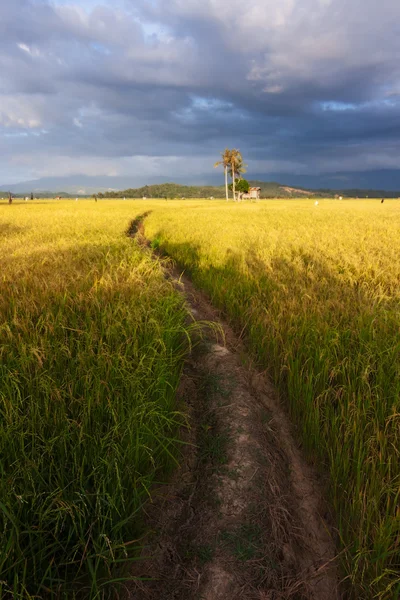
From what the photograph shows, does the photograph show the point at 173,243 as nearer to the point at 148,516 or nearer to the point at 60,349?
the point at 60,349

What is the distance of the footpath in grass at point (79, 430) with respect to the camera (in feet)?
5.44

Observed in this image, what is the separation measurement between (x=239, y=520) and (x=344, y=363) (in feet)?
5.87

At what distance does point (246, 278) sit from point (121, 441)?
14.7 ft

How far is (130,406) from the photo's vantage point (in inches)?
100

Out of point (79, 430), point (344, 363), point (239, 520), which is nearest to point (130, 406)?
point (79, 430)

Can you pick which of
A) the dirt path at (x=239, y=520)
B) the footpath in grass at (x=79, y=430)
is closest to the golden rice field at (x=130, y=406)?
the footpath in grass at (x=79, y=430)

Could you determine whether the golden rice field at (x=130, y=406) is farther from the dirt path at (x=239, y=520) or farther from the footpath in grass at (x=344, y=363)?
the dirt path at (x=239, y=520)

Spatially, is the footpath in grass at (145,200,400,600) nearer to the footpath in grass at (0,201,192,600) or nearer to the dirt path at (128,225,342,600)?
the dirt path at (128,225,342,600)

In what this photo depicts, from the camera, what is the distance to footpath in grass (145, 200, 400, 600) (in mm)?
1949

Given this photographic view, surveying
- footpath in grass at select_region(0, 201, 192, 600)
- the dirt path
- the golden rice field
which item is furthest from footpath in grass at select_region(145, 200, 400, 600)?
footpath in grass at select_region(0, 201, 192, 600)

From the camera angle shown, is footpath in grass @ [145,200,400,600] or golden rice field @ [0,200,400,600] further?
footpath in grass @ [145,200,400,600]

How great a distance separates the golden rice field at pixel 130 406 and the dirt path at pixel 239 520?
174 millimetres

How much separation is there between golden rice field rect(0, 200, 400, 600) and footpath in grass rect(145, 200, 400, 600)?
0.06 ft

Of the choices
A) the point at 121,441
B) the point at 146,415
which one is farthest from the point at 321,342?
the point at 121,441
